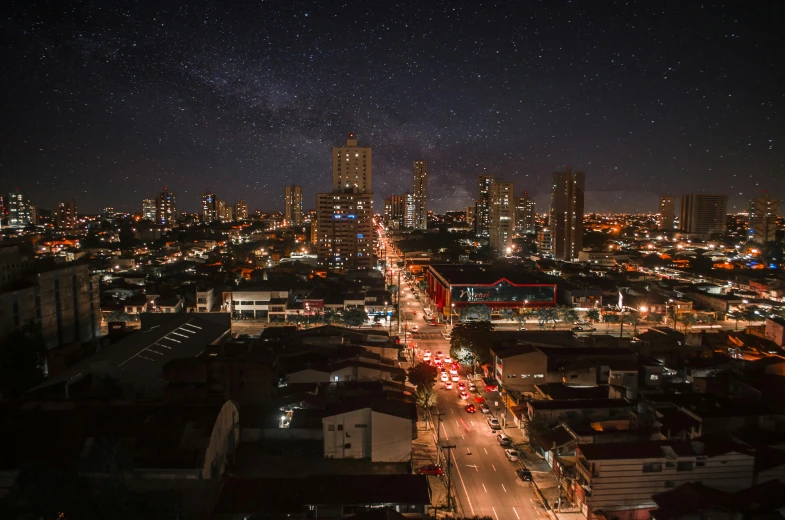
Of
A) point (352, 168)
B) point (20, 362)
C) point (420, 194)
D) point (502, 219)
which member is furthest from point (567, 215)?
point (20, 362)

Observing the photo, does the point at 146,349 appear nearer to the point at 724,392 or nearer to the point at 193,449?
the point at 193,449

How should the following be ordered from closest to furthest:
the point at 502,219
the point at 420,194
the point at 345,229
Answer: the point at 345,229 < the point at 502,219 < the point at 420,194

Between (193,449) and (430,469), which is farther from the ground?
(193,449)

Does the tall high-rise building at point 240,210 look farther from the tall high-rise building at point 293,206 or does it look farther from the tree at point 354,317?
the tree at point 354,317

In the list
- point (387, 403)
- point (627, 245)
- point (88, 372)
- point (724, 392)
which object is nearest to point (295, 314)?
point (88, 372)

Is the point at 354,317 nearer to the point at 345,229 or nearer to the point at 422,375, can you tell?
the point at 422,375
